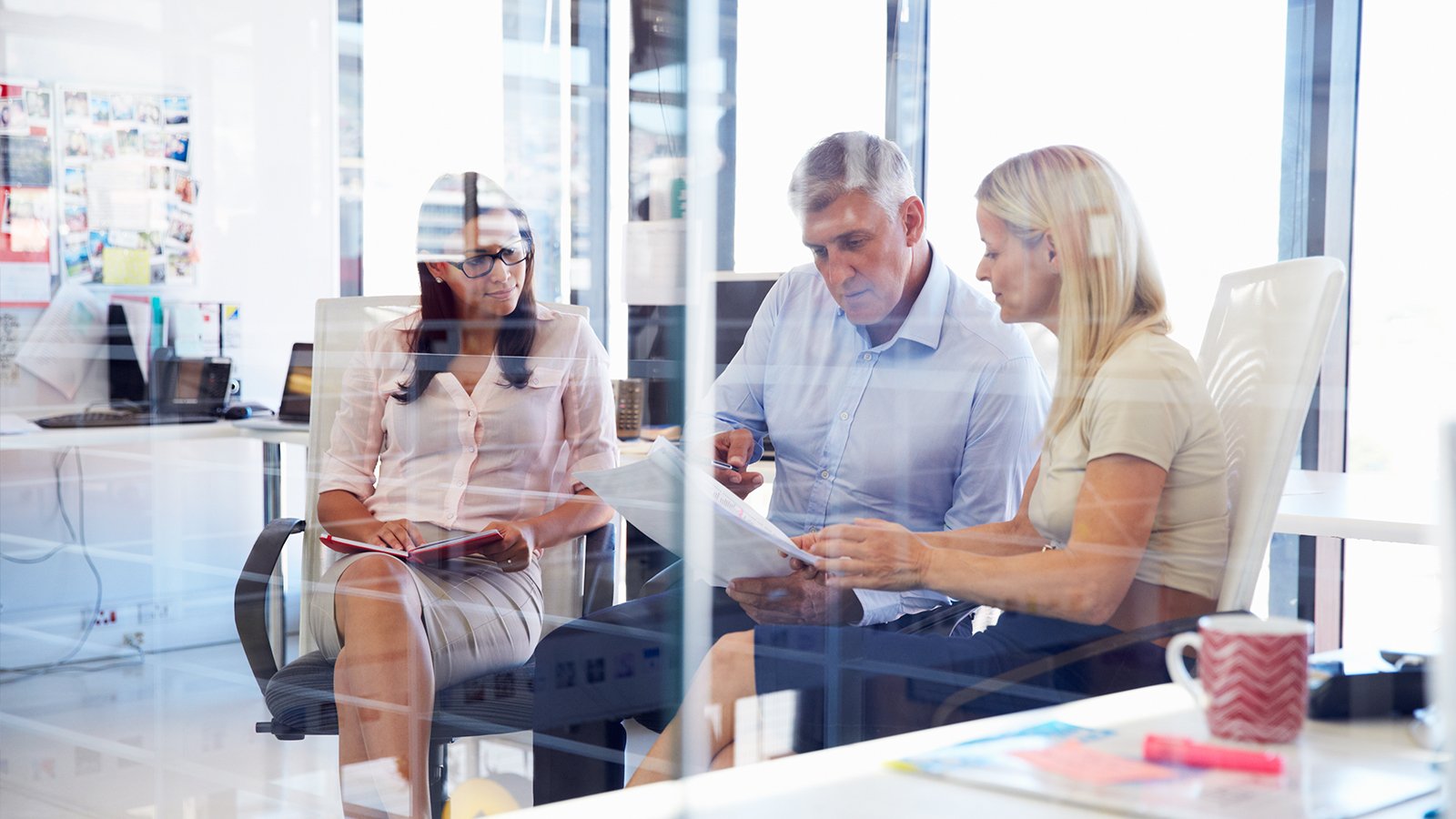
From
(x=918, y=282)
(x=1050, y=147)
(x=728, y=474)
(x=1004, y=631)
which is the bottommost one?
(x=1004, y=631)

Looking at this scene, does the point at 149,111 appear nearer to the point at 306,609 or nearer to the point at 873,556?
the point at 306,609

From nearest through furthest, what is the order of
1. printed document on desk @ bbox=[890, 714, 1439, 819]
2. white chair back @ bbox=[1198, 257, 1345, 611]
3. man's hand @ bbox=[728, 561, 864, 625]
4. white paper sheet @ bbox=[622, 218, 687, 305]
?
printed document on desk @ bbox=[890, 714, 1439, 819] → white chair back @ bbox=[1198, 257, 1345, 611] → man's hand @ bbox=[728, 561, 864, 625] → white paper sheet @ bbox=[622, 218, 687, 305]

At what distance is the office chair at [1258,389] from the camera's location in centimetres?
111

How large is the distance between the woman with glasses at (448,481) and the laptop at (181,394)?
136 cm

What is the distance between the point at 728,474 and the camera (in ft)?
4.82

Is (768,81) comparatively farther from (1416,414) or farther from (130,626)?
(130,626)

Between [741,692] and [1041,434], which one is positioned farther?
[741,692]

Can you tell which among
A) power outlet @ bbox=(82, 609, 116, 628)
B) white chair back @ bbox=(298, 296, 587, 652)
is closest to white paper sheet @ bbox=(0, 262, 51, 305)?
power outlet @ bbox=(82, 609, 116, 628)

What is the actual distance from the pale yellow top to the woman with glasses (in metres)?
0.76

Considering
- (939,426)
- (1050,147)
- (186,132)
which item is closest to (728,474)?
(939,426)

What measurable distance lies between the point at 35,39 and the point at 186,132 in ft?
1.27

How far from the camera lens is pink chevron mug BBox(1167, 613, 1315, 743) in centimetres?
67

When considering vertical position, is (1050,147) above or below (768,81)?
below

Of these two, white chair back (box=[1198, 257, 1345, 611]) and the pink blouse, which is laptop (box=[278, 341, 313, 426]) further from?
white chair back (box=[1198, 257, 1345, 611])
